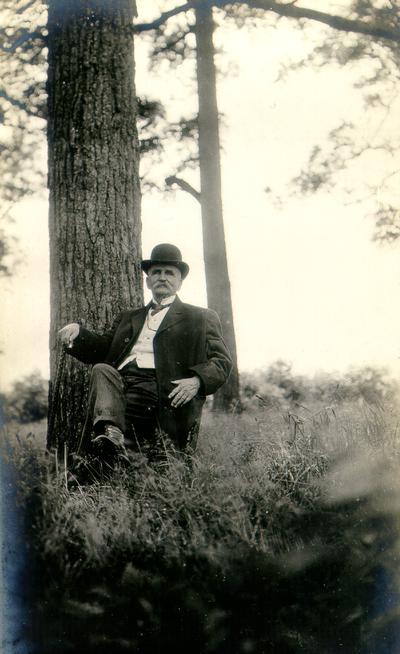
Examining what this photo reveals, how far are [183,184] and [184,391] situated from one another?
4.89ft

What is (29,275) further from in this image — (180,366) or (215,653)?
(215,653)

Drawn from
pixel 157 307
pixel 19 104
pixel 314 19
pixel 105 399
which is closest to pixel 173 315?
pixel 157 307

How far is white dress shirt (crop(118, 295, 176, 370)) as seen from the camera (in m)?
3.02

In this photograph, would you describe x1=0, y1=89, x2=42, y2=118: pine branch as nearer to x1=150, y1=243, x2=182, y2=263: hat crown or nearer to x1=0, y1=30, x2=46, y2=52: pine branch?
x1=0, y1=30, x2=46, y2=52: pine branch

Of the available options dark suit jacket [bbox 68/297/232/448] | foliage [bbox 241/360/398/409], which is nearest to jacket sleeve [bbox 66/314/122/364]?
dark suit jacket [bbox 68/297/232/448]

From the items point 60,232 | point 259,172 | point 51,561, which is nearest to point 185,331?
point 60,232

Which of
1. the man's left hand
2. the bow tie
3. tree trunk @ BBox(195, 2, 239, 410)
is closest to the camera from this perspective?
the man's left hand

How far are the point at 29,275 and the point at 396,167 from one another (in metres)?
2.18

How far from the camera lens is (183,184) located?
371cm

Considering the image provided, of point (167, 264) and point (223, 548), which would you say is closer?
point (223, 548)

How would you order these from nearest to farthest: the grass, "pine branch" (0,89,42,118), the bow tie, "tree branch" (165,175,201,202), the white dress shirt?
the grass → the white dress shirt → the bow tie → "pine branch" (0,89,42,118) → "tree branch" (165,175,201,202)

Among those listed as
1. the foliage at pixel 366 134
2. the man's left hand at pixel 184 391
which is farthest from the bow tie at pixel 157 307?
the foliage at pixel 366 134

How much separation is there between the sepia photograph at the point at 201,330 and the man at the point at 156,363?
0.04 ft

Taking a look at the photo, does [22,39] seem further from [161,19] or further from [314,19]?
[314,19]
